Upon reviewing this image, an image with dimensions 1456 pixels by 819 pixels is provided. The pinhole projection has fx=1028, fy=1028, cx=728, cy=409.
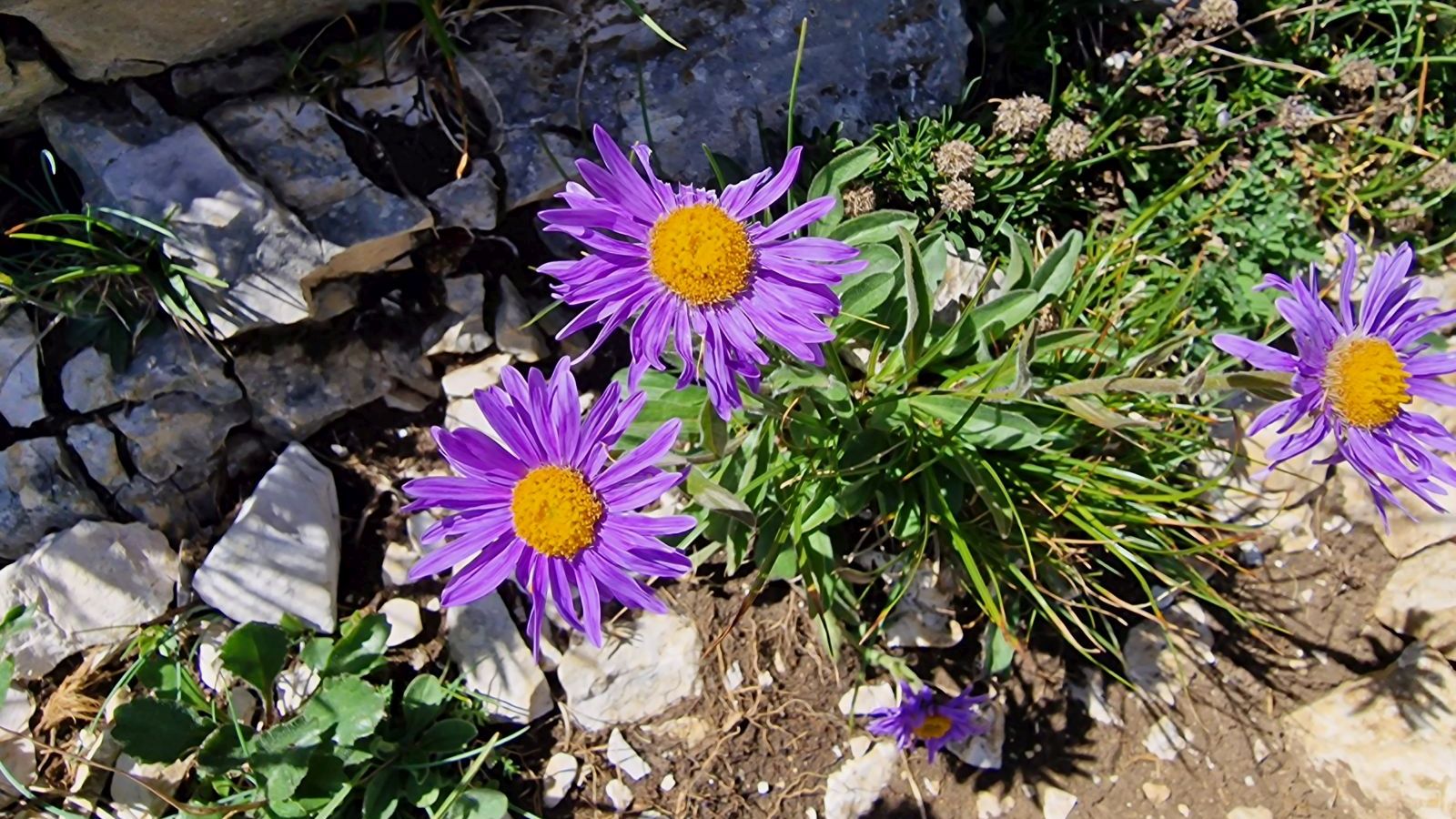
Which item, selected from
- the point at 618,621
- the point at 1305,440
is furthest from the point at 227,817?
the point at 1305,440

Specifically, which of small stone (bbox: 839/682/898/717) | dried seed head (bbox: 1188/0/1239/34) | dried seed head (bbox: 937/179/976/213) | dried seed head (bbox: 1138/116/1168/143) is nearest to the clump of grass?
dried seed head (bbox: 937/179/976/213)

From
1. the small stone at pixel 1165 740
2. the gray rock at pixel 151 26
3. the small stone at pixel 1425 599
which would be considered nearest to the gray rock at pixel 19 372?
the gray rock at pixel 151 26

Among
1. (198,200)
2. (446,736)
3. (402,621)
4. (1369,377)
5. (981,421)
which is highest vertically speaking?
(1369,377)

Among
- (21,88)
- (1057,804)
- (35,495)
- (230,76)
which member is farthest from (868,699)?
(21,88)

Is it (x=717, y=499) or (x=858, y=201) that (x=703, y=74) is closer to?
(x=858, y=201)

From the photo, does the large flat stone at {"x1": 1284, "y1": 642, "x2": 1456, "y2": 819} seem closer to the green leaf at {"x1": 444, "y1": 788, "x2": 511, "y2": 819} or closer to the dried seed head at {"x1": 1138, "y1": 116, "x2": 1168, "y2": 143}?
the dried seed head at {"x1": 1138, "y1": 116, "x2": 1168, "y2": 143}

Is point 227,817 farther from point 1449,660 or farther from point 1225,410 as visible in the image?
point 1449,660

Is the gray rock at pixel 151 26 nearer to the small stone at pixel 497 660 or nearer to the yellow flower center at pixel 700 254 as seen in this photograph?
the yellow flower center at pixel 700 254
